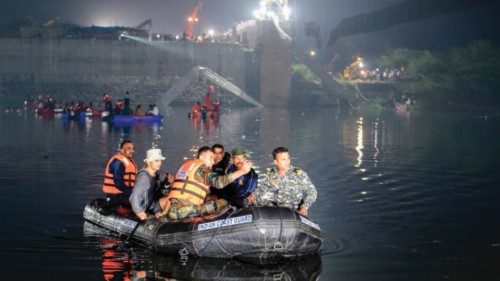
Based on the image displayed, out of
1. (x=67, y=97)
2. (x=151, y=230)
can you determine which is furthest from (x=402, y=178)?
(x=67, y=97)

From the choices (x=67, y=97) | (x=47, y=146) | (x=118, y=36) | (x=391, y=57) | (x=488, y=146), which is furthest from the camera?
(x=391, y=57)

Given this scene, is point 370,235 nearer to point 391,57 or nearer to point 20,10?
point 391,57

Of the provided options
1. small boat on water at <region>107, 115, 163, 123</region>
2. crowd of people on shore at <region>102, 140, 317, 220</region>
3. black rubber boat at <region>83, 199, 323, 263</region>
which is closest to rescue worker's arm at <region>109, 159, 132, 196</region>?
crowd of people on shore at <region>102, 140, 317, 220</region>

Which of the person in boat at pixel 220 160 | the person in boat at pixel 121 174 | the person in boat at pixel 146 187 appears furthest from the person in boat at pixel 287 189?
the person in boat at pixel 121 174

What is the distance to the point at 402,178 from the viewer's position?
90.6ft

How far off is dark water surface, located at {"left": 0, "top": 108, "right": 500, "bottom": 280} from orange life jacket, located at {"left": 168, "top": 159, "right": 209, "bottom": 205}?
1187 millimetres

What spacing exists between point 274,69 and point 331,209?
268 ft

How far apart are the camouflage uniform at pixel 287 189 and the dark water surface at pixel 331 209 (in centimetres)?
108

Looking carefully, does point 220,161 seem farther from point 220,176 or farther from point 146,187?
point 220,176

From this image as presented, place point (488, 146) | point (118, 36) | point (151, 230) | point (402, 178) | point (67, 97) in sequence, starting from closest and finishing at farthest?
point (151, 230) → point (402, 178) → point (488, 146) → point (67, 97) → point (118, 36)

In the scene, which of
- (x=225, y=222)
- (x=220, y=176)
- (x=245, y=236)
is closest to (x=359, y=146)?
(x=220, y=176)

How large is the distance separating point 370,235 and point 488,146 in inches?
1022

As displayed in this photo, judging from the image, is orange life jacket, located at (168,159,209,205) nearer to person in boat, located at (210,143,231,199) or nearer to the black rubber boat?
the black rubber boat

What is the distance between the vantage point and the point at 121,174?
1875cm
